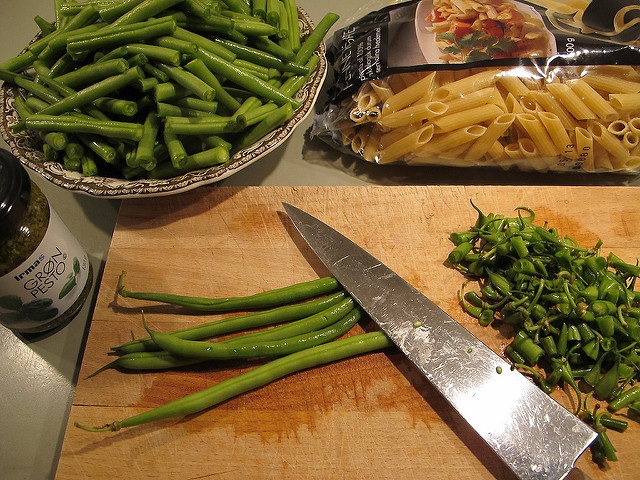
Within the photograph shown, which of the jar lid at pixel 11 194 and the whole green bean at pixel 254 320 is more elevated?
the jar lid at pixel 11 194

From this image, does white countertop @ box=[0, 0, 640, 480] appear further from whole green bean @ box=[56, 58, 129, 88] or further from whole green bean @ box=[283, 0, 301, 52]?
whole green bean @ box=[56, 58, 129, 88]

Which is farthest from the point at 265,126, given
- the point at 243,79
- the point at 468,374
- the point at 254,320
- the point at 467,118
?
the point at 468,374

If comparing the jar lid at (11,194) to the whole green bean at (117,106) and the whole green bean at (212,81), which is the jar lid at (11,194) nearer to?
the whole green bean at (117,106)

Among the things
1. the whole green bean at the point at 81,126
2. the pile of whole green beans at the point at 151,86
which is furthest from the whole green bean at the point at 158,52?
the whole green bean at the point at 81,126

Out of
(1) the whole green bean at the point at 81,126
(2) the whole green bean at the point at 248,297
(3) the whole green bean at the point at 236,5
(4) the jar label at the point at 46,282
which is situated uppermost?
(3) the whole green bean at the point at 236,5

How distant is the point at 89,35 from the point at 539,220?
1.80 meters

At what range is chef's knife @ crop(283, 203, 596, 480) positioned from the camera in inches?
49.3

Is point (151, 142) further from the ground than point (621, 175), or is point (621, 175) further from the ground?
point (151, 142)

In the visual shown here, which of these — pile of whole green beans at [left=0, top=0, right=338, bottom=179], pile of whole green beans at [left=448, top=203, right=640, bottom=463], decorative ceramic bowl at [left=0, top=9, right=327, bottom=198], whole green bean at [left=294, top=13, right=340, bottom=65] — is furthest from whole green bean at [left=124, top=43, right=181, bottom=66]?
pile of whole green beans at [left=448, top=203, right=640, bottom=463]

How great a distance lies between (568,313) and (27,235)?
158cm

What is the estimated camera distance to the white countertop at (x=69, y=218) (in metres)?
A: 1.54

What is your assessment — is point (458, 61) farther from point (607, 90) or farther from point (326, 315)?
point (326, 315)

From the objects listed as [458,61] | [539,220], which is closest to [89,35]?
[458,61]

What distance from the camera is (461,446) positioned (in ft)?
4.48
